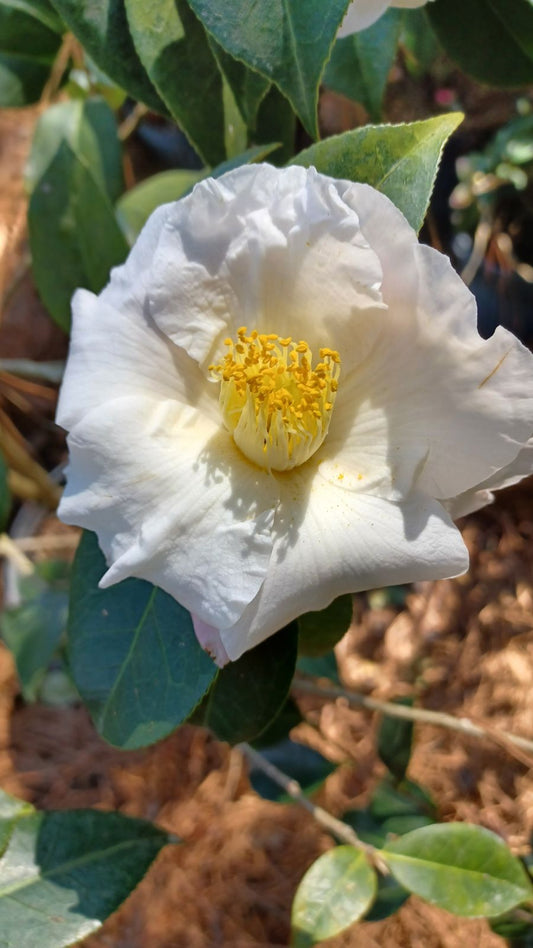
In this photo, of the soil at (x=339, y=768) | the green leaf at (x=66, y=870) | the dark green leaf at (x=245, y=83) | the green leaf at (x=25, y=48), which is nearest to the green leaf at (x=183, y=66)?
the dark green leaf at (x=245, y=83)

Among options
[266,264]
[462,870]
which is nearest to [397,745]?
[462,870]

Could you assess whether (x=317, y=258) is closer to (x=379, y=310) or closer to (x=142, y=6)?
(x=379, y=310)

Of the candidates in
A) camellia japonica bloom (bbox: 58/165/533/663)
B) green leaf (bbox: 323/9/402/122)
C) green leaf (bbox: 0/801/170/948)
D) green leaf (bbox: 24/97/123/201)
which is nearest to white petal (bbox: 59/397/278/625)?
camellia japonica bloom (bbox: 58/165/533/663)

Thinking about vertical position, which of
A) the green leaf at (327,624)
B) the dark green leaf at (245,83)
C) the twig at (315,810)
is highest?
the dark green leaf at (245,83)

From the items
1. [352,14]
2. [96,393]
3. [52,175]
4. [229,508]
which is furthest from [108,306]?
[52,175]

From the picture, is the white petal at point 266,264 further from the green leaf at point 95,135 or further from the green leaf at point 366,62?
the green leaf at point 95,135

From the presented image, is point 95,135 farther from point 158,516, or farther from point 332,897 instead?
point 332,897

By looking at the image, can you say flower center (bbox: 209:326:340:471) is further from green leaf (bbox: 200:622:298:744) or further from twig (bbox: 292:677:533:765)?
twig (bbox: 292:677:533:765)
